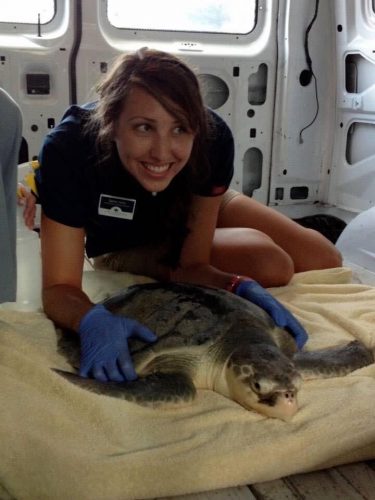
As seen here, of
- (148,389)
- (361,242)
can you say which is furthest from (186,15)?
(148,389)

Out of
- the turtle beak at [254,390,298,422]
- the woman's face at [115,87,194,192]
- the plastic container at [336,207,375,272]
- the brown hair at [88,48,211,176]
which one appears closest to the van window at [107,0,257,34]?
the plastic container at [336,207,375,272]

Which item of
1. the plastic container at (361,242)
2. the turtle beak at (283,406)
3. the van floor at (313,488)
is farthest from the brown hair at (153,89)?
the plastic container at (361,242)

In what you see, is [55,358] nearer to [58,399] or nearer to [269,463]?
[58,399]

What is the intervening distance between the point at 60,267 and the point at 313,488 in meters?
0.87

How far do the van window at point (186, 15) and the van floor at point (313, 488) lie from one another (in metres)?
2.48

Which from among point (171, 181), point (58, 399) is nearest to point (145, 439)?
point (58, 399)

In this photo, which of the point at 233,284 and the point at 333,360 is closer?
the point at 333,360

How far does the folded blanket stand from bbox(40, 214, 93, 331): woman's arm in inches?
7.8

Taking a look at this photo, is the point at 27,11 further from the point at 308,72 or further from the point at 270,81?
the point at 308,72

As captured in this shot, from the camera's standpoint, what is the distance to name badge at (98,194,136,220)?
5.82ft

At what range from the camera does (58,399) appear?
1.27 metres

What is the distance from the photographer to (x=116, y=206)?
5.90 ft

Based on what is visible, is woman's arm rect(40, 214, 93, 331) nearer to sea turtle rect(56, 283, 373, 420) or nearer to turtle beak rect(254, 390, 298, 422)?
sea turtle rect(56, 283, 373, 420)

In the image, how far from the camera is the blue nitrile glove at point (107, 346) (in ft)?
4.57
